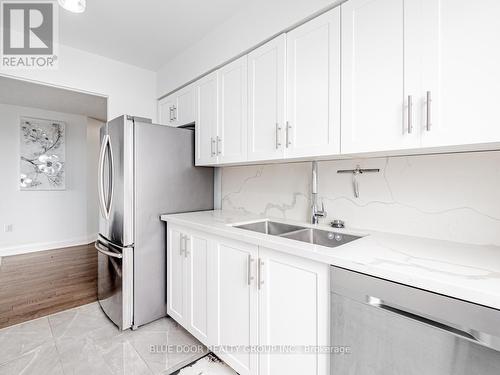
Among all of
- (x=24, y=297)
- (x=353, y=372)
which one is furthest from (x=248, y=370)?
(x=24, y=297)

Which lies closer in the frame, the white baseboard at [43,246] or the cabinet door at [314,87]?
the cabinet door at [314,87]

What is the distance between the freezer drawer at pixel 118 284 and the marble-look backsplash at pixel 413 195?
50.0 inches

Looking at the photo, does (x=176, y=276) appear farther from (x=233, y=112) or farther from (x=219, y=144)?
(x=233, y=112)

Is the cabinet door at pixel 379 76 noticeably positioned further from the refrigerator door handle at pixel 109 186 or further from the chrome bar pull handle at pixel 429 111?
the refrigerator door handle at pixel 109 186

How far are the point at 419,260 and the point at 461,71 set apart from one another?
73 centimetres

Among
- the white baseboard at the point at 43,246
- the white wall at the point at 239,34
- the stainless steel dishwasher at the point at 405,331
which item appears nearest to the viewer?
the stainless steel dishwasher at the point at 405,331

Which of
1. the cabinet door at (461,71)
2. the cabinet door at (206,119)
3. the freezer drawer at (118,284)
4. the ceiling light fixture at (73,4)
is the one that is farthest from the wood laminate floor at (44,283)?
the cabinet door at (461,71)

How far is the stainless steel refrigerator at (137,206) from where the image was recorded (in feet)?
6.38

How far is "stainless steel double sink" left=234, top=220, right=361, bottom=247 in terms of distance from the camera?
Answer: 4.98 feet

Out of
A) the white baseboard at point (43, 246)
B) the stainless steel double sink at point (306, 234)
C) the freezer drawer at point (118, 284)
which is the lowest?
the white baseboard at point (43, 246)

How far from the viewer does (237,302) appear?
143 cm

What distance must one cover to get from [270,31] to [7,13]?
205cm

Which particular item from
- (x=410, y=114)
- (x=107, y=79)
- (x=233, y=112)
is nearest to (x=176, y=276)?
(x=233, y=112)

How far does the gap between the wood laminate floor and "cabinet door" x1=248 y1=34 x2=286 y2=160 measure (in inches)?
91.1
